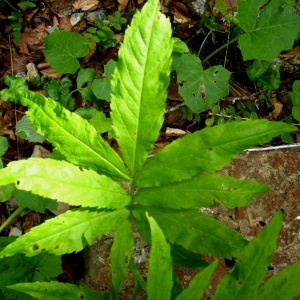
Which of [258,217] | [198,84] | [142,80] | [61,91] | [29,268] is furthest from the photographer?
[61,91]

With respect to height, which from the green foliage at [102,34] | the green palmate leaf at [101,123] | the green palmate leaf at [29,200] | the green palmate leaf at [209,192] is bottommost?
the green palmate leaf at [29,200]

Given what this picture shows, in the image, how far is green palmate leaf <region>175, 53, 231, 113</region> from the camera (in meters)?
2.54

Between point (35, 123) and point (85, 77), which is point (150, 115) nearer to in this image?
point (35, 123)

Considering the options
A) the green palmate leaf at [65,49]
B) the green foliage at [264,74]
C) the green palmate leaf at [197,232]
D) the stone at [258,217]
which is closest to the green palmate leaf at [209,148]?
the green palmate leaf at [197,232]

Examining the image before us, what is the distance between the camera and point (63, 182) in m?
1.49

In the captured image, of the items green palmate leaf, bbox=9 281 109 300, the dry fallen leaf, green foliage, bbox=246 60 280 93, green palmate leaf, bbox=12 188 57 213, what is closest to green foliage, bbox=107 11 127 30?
the dry fallen leaf

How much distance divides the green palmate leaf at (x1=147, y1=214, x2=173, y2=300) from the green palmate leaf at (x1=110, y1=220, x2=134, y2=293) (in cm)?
29

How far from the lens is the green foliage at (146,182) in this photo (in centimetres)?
137

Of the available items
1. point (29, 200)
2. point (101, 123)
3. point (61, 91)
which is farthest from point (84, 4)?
point (29, 200)

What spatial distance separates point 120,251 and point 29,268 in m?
0.74

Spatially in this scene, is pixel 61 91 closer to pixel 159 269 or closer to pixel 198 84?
pixel 198 84

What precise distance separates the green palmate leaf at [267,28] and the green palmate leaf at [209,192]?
1090mm

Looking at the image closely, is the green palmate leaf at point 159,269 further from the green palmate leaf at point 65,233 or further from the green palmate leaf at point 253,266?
the green palmate leaf at point 65,233

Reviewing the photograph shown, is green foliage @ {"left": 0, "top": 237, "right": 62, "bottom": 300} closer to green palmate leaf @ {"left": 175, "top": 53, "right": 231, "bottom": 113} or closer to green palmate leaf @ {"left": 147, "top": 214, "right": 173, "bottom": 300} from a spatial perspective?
green palmate leaf @ {"left": 147, "top": 214, "right": 173, "bottom": 300}
